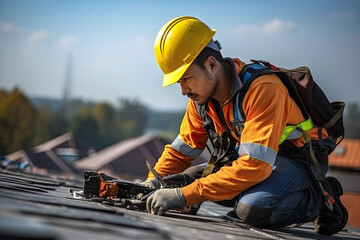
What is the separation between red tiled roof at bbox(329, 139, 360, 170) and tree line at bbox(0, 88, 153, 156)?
32.9 meters

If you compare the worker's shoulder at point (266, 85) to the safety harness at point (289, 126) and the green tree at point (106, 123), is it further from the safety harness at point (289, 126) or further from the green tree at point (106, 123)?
the green tree at point (106, 123)

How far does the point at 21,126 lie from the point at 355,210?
3884 cm

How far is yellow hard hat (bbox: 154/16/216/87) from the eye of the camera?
3576 mm

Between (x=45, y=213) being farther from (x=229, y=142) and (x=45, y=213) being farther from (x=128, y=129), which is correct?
(x=128, y=129)

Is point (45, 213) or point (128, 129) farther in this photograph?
point (128, 129)

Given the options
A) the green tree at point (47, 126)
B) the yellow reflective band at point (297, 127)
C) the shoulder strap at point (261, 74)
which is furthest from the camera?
the green tree at point (47, 126)

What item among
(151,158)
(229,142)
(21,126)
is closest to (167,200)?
(229,142)

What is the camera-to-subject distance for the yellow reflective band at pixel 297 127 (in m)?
3.53

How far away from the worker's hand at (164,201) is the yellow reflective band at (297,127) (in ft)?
2.59

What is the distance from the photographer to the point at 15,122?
181 ft

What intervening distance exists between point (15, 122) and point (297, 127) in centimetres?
5456

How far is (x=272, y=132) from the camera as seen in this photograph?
3.20m

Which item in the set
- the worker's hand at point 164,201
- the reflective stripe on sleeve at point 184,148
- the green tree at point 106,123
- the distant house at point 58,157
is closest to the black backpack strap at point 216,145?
the reflective stripe on sleeve at point 184,148

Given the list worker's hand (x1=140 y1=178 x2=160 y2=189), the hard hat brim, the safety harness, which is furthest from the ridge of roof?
the hard hat brim
